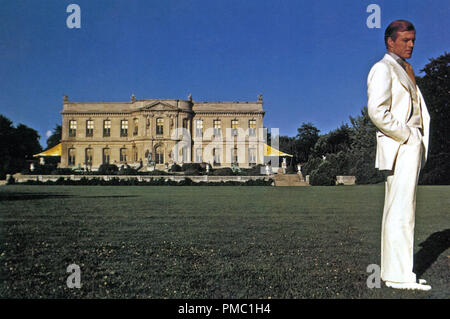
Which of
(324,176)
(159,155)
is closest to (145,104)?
(159,155)

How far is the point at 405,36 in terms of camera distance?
380cm

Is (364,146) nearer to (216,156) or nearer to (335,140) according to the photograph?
(335,140)

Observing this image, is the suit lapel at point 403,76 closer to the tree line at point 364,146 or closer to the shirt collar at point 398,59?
the shirt collar at point 398,59

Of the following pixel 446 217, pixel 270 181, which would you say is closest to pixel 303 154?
pixel 270 181

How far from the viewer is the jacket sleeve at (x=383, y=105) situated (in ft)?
11.8

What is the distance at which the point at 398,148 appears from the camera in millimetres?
3693

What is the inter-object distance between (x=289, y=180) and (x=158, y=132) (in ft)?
64.4

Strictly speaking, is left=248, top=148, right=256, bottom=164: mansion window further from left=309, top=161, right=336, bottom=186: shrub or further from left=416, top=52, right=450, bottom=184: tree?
left=416, top=52, right=450, bottom=184: tree

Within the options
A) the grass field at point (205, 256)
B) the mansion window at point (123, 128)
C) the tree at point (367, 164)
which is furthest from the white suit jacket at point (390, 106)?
the mansion window at point (123, 128)

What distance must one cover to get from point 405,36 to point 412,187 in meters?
1.41

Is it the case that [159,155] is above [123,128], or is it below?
below

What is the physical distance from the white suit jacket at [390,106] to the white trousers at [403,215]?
0.34 feet

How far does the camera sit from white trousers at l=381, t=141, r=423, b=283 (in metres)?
Answer: 3.65
